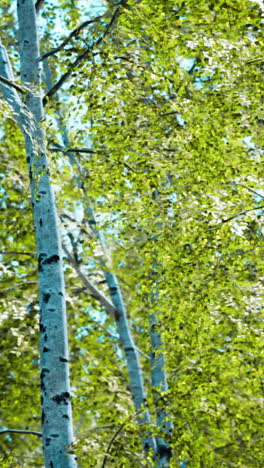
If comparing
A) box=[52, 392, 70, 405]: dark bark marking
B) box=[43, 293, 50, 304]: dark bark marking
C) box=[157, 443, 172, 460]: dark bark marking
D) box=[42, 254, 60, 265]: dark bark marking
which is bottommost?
box=[52, 392, 70, 405]: dark bark marking

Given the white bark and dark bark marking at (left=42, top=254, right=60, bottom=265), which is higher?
the white bark

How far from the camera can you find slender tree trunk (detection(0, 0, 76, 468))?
15.9ft

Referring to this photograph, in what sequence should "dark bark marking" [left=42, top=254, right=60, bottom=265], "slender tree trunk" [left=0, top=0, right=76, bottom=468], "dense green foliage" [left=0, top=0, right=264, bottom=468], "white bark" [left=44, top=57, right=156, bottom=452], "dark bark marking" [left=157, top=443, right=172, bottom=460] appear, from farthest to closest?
1. "white bark" [left=44, top=57, right=156, bottom=452]
2. "dark bark marking" [left=157, top=443, right=172, bottom=460]
3. "dense green foliage" [left=0, top=0, right=264, bottom=468]
4. "dark bark marking" [left=42, top=254, right=60, bottom=265]
5. "slender tree trunk" [left=0, top=0, right=76, bottom=468]

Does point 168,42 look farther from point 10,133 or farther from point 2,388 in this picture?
point 2,388

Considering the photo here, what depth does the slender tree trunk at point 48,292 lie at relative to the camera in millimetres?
4840

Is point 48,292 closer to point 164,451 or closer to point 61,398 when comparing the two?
point 61,398

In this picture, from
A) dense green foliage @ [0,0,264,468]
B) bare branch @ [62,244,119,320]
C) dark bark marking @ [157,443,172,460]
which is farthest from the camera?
bare branch @ [62,244,119,320]

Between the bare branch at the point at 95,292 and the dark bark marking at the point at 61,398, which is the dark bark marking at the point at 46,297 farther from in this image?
the bare branch at the point at 95,292

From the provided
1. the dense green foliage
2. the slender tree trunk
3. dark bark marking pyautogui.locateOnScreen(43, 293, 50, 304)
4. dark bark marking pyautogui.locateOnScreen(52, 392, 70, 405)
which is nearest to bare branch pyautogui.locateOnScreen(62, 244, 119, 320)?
the dense green foliage

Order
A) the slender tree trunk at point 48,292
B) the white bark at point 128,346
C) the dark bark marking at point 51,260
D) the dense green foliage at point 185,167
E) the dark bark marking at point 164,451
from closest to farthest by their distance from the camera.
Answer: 1. the slender tree trunk at point 48,292
2. the dark bark marking at point 51,260
3. the dense green foliage at point 185,167
4. the dark bark marking at point 164,451
5. the white bark at point 128,346

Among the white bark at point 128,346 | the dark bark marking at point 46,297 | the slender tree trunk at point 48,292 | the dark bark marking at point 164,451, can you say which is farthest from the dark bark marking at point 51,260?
the dark bark marking at point 164,451

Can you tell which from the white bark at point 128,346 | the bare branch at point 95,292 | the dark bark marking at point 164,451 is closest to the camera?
the dark bark marking at point 164,451

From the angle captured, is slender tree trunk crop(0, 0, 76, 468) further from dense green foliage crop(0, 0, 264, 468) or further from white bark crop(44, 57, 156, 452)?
white bark crop(44, 57, 156, 452)

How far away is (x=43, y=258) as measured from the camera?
17.7 feet
